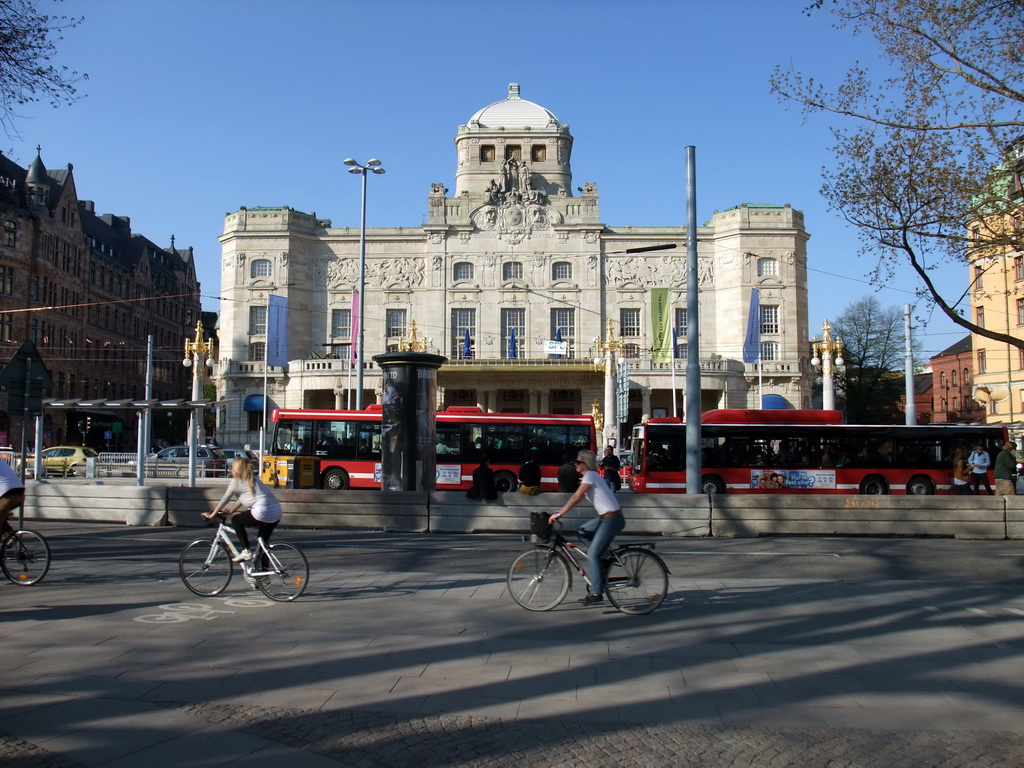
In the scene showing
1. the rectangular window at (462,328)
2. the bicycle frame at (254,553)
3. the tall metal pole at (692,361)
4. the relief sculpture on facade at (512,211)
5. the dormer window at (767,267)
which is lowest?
the bicycle frame at (254,553)

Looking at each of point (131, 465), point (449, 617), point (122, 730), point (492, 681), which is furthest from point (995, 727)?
point (131, 465)

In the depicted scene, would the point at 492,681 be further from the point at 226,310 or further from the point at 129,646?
the point at 226,310

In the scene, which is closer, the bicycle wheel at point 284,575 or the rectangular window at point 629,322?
the bicycle wheel at point 284,575

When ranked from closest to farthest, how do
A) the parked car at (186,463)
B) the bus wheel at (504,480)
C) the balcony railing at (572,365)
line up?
the bus wheel at (504,480), the parked car at (186,463), the balcony railing at (572,365)

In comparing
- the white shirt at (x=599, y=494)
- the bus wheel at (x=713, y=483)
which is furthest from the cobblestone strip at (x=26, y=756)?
the bus wheel at (x=713, y=483)

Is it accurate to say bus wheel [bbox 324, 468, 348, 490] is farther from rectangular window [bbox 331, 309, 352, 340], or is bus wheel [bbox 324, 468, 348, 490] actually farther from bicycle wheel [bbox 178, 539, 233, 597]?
rectangular window [bbox 331, 309, 352, 340]

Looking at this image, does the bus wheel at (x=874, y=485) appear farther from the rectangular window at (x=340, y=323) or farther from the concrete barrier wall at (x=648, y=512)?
the rectangular window at (x=340, y=323)

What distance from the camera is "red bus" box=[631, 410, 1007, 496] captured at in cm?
2766

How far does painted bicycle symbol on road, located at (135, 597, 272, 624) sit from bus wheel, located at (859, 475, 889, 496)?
75.6 feet

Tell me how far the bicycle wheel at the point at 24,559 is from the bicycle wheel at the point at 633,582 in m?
6.96

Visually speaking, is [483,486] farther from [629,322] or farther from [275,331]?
[629,322]

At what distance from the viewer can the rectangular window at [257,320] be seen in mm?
67250

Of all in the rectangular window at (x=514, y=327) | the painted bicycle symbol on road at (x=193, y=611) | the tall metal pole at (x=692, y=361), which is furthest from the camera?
the rectangular window at (x=514, y=327)

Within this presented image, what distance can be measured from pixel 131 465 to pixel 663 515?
28.5 m
